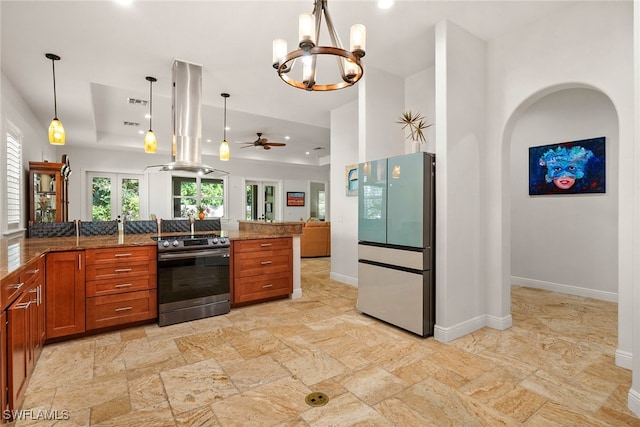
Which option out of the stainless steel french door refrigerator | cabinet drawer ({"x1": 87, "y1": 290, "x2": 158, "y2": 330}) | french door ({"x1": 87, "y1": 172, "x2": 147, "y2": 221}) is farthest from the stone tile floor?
french door ({"x1": 87, "y1": 172, "x2": 147, "y2": 221})

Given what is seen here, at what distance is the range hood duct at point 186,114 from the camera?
12.4 feet

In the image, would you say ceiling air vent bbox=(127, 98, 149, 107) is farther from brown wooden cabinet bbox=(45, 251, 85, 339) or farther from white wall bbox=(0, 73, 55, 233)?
brown wooden cabinet bbox=(45, 251, 85, 339)

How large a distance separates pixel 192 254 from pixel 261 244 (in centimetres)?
87

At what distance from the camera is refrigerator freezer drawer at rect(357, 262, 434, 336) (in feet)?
9.81

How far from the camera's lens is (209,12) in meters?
2.83

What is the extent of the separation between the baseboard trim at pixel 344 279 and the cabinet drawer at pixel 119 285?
9.35 feet

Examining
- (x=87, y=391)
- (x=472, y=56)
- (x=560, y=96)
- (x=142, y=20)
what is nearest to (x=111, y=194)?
(x=142, y=20)

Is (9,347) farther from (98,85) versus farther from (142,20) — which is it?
(98,85)

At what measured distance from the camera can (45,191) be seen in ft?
16.4

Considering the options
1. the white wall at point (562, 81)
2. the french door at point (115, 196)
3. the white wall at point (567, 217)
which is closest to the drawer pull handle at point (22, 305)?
the white wall at point (562, 81)

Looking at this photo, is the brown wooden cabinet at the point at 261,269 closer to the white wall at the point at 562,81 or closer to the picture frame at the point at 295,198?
the white wall at the point at 562,81

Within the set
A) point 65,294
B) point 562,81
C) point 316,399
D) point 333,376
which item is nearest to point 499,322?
point 333,376

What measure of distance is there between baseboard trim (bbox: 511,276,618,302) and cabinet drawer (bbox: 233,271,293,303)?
3.61 meters

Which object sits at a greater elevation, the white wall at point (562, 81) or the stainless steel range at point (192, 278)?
the white wall at point (562, 81)
